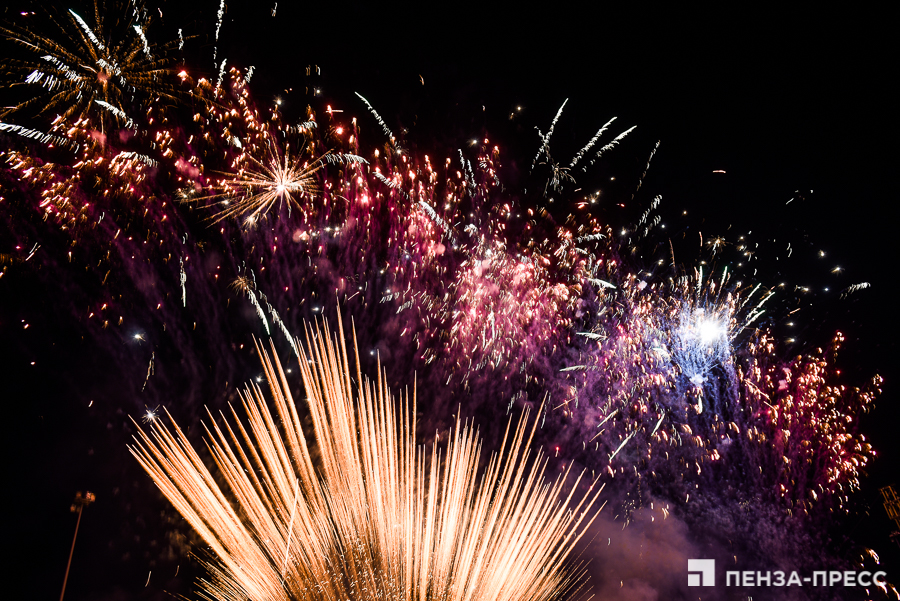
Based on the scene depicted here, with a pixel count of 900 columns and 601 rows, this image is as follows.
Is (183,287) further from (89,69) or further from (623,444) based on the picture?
(623,444)

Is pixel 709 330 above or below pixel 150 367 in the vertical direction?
above

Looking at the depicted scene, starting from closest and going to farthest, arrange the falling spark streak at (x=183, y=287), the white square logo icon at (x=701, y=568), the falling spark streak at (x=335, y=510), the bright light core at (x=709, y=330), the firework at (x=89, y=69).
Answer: the firework at (x=89, y=69)
the falling spark streak at (x=335, y=510)
the falling spark streak at (x=183, y=287)
the bright light core at (x=709, y=330)
the white square logo icon at (x=701, y=568)

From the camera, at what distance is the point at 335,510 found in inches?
144

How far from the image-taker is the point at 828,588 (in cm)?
1069

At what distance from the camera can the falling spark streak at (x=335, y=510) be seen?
3.51 metres

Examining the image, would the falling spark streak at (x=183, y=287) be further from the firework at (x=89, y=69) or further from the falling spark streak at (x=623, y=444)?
the falling spark streak at (x=623, y=444)

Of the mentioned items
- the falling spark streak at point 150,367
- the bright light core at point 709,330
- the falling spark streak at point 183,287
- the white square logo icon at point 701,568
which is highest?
the bright light core at point 709,330

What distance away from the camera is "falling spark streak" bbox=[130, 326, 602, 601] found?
3.51 m

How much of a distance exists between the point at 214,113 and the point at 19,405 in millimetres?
3655

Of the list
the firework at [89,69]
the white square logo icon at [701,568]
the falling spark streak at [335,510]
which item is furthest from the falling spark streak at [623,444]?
the firework at [89,69]

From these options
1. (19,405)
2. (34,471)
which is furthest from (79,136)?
(34,471)

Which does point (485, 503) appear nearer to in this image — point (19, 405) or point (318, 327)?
point (318, 327)

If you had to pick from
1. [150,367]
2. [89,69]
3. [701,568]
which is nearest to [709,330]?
[701,568]

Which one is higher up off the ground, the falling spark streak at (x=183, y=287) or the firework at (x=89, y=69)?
the firework at (x=89, y=69)
